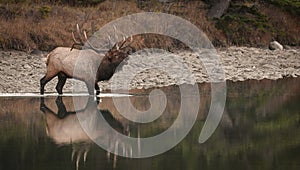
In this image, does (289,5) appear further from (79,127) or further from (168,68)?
(79,127)

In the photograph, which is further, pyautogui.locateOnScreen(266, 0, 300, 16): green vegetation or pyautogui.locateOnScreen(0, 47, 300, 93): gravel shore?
pyautogui.locateOnScreen(266, 0, 300, 16): green vegetation

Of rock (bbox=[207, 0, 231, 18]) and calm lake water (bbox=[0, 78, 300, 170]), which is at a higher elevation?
rock (bbox=[207, 0, 231, 18])

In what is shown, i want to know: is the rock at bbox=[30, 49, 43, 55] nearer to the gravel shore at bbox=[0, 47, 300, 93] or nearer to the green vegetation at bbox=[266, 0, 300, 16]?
the gravel shore at bbox=[0, 47, 300, 93]

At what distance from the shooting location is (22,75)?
22219 millimetres

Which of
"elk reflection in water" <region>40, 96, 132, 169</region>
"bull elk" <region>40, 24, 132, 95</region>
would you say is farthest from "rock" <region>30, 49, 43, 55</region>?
"elk reflection in water" <region>40, 96, 132, 169</region>

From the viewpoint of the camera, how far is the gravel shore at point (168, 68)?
21.8 metres

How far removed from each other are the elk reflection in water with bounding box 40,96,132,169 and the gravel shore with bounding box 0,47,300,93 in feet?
12.3

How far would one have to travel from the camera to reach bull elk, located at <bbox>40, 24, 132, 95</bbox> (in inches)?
742

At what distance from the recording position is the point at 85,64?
19016 millimetres

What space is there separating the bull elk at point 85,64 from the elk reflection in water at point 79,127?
3.64ft

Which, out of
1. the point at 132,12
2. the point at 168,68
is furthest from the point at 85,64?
the point at 132,12

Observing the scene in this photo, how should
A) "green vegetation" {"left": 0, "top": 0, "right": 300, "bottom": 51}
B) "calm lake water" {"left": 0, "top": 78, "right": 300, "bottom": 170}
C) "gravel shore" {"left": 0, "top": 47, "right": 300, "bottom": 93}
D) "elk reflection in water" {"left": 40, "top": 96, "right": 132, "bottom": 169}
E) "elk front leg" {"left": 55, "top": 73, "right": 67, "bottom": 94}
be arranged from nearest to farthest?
"calm lake water" {"left": 0, "top": 78, "right": 300, "bottom": 170}
"elk reflection in water" {"left": 40, "top": 96, "right": 132, "bottom": 169}
"elk front leg" {"left": 55, "top": 73, "right": 67, "bottom": 94}
"gravel shore" {"left": 0, "top": 47, "right": 300, "bottom": 93}
"green vegetation" {"left": 0, "top": 0, "right": 300, "bottom": 51}

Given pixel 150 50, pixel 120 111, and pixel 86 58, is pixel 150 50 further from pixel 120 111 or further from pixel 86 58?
pixel 120 111

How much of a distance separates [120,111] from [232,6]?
18.4 meters
